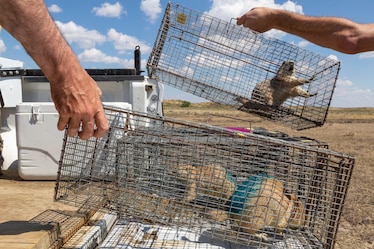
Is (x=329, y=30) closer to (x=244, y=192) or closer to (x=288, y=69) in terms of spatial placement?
(x=244, y=192)

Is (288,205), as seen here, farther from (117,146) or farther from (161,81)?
(161,81)

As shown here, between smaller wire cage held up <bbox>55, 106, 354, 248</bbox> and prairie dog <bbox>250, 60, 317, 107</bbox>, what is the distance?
1.21 meters

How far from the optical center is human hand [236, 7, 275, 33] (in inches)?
107

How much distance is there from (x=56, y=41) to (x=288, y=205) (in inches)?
55.0

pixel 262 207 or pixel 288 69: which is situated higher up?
pixel 288 69

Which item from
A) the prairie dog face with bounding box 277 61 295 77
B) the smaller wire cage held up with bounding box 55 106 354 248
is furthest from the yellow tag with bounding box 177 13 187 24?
the smaller wire cage held up with bounding box 55 106 354 248

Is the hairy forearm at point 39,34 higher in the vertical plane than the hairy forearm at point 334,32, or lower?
lower

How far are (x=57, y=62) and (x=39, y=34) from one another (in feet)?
0.36

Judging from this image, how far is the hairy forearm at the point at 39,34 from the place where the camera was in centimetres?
134

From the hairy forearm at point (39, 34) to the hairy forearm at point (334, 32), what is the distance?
4.67 feet

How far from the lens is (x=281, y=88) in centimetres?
349

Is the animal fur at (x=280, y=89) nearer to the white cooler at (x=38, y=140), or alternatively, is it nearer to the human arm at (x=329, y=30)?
the human arm at (x=329, y=30)

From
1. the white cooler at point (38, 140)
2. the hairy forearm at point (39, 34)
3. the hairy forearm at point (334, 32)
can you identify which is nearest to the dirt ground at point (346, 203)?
the white cooler at point (38, 140)

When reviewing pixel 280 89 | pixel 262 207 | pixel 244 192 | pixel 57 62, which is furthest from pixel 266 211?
pixel 280 89
